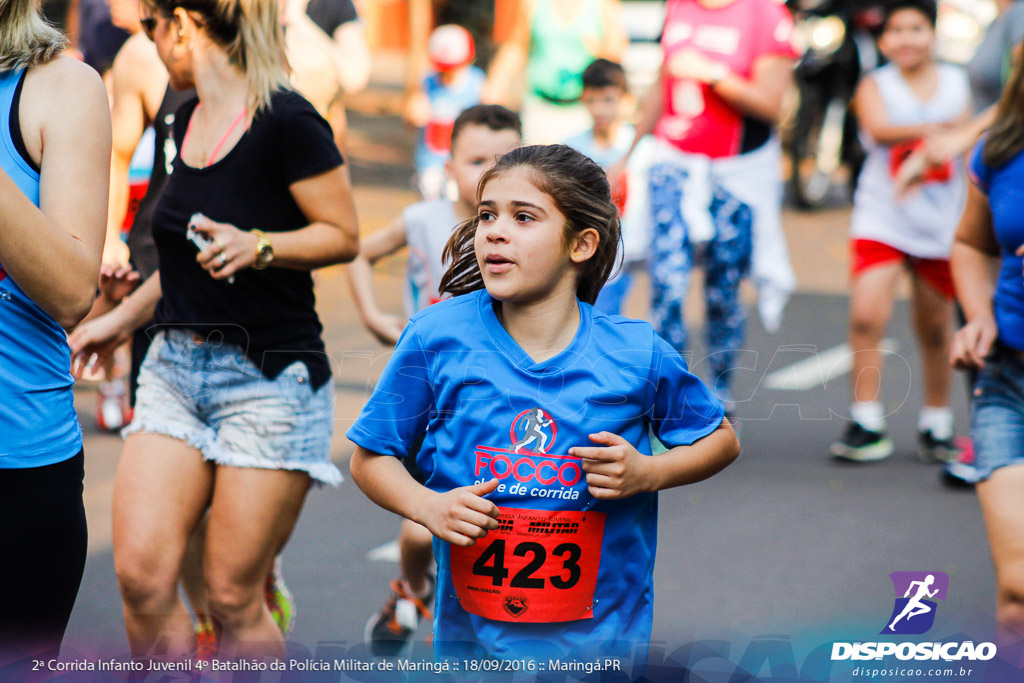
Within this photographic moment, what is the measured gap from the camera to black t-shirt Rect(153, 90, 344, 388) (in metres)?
3.29

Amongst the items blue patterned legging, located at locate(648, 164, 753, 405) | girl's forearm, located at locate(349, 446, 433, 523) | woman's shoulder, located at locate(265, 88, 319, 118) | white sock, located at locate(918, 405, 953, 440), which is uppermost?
woman's shoulder, located at locate(265, 88, 319, 118)

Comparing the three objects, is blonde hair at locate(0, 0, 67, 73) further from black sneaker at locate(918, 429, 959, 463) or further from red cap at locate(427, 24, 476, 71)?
red cap at locate(427, 24, 476, 71)

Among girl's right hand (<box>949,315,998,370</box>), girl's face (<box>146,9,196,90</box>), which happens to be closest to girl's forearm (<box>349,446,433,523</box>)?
girl's face (<box>146,9,196,90</box>)

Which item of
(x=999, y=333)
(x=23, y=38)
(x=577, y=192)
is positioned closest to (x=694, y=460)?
(x=577, y=192)

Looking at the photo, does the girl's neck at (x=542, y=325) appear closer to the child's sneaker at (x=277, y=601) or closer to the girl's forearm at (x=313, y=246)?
the girl's forearm at (x=313, y=246)

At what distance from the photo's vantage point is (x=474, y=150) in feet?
13.0

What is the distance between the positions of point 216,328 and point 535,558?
1.23 meters

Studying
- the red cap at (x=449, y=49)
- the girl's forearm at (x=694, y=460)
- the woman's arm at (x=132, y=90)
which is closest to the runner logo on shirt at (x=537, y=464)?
the girl's forearm at (x=694, y=460)

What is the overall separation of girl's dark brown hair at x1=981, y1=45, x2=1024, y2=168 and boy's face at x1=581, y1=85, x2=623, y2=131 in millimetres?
3116

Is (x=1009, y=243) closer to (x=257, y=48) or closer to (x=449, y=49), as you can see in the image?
(x=257, y=48)

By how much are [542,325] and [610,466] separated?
0.38 m

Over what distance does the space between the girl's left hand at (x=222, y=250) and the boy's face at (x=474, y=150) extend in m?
1.00

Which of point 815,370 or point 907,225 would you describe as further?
point 815,370

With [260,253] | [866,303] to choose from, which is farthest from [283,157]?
[866,303]
